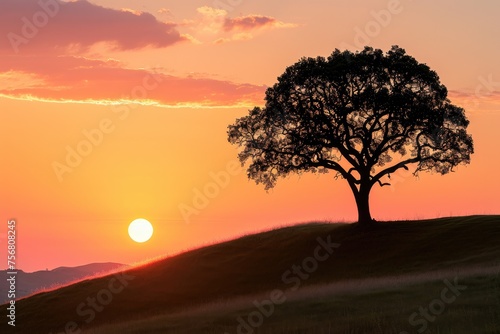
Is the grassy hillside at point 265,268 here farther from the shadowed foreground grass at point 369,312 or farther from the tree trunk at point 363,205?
the shadowed foreground grass at point 369,312

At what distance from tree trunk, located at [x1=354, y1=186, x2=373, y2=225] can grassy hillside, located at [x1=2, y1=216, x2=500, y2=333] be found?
1.22m

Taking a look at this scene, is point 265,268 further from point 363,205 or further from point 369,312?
point 369,312

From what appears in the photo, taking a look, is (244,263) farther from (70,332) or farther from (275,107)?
(70,332)

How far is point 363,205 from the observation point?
5997 cm

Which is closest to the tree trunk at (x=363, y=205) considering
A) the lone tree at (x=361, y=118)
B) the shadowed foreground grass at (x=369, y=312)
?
the lone tree at (x=361, y=118)

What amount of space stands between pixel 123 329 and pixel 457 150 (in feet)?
120

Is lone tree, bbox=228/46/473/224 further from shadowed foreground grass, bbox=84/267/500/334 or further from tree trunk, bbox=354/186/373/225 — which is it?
shadowed foreground grass, bbox=84/267/500/334

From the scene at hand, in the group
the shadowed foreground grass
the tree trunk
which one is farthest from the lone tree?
the shadowed foreground grass

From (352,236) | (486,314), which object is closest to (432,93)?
(352,236)

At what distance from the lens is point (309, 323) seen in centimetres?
2919

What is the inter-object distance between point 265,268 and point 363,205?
11307 millimetres

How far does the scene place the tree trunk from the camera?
5972 cm

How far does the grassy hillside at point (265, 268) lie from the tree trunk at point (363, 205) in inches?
48.0

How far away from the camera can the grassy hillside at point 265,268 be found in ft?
155
